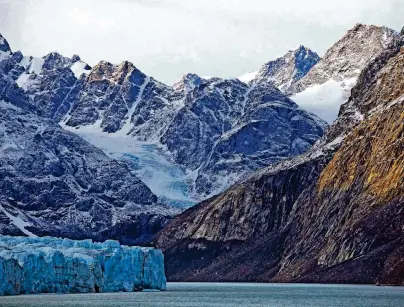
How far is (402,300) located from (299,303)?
1964cm

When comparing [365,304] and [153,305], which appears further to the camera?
[153,305]

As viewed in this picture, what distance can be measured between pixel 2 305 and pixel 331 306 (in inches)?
2207

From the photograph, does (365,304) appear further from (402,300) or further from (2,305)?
(2,305)

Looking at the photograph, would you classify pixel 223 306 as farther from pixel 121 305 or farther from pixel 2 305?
pixel 2 305

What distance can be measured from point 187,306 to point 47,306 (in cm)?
2606

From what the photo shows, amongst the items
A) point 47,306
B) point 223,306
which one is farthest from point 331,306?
point 47,306

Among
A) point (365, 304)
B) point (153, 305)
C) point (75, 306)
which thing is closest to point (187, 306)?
point (153, 305)

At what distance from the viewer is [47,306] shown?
18588cm

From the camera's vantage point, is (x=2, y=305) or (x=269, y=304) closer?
(x=2, y=305)

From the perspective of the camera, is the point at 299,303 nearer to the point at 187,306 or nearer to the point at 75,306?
the point at 187,306

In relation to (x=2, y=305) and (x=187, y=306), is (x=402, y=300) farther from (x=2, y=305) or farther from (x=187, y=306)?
(x=2, y=305)

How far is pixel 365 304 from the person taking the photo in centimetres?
18500

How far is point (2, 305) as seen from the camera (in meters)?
184

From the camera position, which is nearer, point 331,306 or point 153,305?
point 331,306
